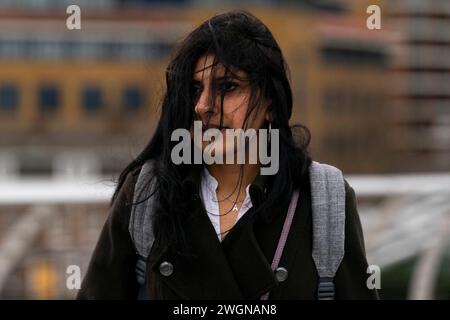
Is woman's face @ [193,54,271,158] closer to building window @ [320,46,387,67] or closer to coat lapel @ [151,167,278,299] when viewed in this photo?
coat lapel @ [151,167,278,299]

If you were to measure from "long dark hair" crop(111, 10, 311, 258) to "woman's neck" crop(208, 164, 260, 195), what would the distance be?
0.18 ft

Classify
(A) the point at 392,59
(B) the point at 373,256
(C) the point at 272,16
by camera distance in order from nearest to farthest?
A: (B) the point at 373,256, (C) the point at 272,16, (A) the point at 392,59

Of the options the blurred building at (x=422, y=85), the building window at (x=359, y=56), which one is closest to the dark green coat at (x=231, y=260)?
the blurred building at (x=422, y=85)

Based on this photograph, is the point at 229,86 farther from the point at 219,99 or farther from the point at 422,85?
the point at 422,85

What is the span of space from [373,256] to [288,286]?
3.40 meters

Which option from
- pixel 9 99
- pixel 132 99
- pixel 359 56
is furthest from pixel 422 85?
pixel 9 99

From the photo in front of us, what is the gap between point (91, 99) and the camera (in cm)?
5078

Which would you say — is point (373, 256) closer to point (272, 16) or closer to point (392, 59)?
point (272, 16)

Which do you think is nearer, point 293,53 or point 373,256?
point 373,256

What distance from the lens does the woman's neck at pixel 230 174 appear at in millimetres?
2043

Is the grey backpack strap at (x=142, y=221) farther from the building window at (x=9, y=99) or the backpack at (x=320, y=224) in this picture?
the building window at (x=9, y=99)
